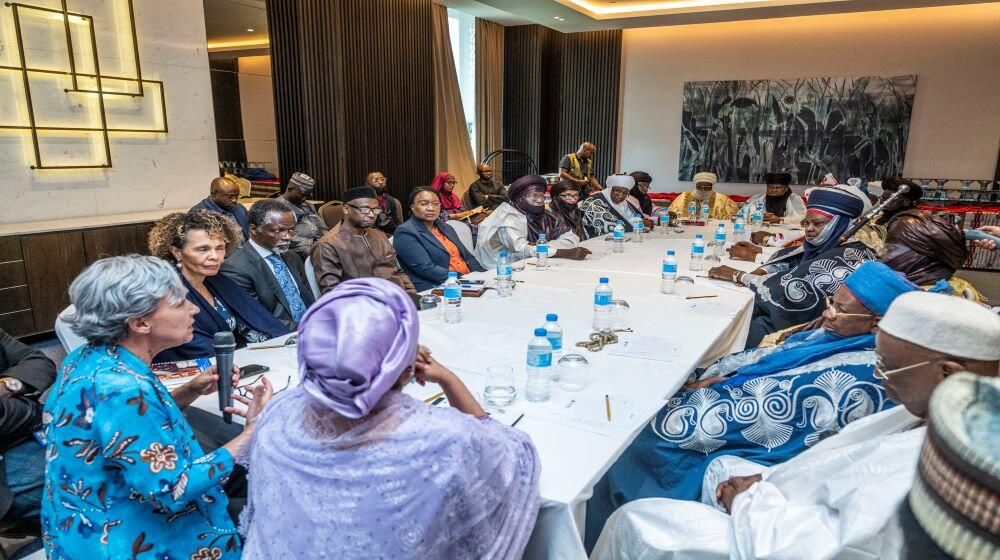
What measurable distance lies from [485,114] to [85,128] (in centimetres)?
682

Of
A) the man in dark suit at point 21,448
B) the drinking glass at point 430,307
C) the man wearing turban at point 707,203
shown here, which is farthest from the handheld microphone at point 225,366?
the man wearing turban at point 707,203

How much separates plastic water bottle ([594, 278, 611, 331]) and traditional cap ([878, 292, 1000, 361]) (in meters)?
1.39

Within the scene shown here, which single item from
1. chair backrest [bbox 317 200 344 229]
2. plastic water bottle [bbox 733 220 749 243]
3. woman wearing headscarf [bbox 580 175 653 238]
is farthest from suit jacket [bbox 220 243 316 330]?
plastic water bottle [bbox 733 220 749 243]

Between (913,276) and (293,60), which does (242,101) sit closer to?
(293,60)

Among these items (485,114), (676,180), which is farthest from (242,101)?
(676,180)

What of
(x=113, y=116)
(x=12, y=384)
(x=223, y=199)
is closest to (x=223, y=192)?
(x=223, y=199)

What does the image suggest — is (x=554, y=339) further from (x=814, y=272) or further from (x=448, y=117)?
(x=448, y=117)

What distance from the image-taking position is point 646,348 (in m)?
2.42

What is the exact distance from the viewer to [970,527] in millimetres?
511

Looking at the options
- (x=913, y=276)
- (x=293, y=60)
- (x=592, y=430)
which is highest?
(x=293, y=60)

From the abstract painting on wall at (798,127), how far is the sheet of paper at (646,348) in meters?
8.06

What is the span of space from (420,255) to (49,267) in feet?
10.0

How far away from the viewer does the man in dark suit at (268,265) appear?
9.85 feet

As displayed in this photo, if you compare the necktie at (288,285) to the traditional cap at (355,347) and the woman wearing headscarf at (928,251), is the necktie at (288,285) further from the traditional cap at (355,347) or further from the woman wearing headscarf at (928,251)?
the woman wearing headscarf at (928,251)
